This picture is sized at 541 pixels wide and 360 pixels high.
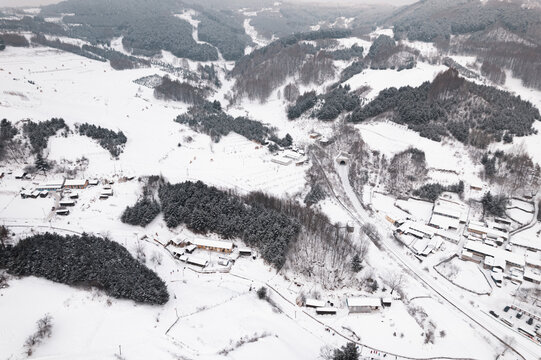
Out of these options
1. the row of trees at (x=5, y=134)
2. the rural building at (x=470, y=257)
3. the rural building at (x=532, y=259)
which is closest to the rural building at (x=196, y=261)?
the rural building at (x=470, y=257)

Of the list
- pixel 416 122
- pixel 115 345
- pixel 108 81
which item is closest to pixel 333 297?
pixel 115 345

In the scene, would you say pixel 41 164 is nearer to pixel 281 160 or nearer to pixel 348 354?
pixel 281 160

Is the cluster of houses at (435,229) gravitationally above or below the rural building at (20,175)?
below

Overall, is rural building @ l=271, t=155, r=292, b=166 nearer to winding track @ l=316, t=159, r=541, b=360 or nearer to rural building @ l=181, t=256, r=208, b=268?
winding track @ l=316, t=159, r=541, b=360

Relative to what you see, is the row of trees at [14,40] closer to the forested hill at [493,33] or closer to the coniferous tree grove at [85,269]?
the coniferous tree grove at [85,269]

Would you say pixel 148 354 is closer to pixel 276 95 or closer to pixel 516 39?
pixel 276 95

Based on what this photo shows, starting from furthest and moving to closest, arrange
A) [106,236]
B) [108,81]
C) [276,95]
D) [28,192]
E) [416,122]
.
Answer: [276,95], [108,81], [416,122], [28,192], [106,236]
